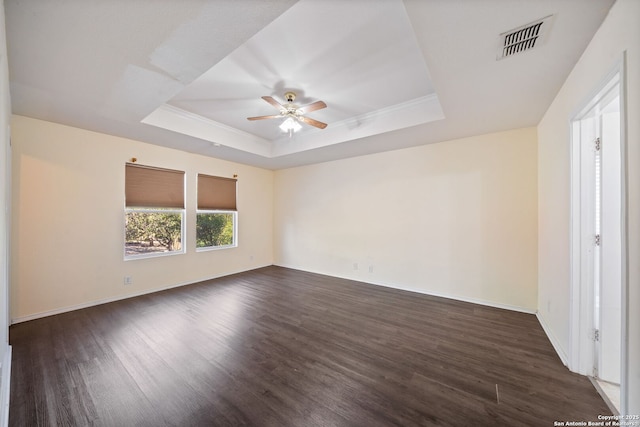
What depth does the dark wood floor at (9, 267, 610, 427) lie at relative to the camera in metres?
1.53

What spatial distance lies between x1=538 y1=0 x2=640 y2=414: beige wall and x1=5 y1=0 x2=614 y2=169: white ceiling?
0.15 metres

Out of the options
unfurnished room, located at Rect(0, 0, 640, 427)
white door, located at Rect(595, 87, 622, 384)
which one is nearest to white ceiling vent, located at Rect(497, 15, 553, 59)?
unfurnished room, located at Rect(0, 0, 640, 427)

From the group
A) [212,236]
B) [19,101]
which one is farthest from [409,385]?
[19,101]

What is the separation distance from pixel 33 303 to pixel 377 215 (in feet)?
16.6

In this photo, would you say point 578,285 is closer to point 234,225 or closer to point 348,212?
point 348,212

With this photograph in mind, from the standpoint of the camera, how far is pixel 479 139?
3.42 metres

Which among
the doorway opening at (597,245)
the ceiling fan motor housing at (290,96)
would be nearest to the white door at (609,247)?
the doorway opening at (597,245)

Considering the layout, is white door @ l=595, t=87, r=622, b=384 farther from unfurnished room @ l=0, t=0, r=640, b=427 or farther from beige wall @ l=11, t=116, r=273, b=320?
beige wall @ l=11, t=116, r=273, b=320

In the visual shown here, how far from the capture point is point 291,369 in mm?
1971

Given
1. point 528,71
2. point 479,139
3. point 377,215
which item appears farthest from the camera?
point 377,215

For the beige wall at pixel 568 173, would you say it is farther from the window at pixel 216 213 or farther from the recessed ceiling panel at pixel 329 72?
the window at pixel 216 213

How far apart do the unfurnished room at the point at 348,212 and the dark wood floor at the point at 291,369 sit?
0.02m

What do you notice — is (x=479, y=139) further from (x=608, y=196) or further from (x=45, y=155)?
(x=45, y=155)

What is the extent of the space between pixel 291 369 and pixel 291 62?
2.83 metres
